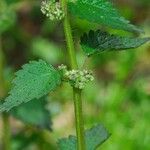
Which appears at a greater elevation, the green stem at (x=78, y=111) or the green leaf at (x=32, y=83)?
the green leaf at (x=32, y=83)

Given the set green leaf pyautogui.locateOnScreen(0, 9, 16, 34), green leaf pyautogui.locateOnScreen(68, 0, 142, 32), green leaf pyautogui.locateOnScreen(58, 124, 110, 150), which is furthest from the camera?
green leaf pyautogui.locateOnScreen(0, 9, 16, 34)

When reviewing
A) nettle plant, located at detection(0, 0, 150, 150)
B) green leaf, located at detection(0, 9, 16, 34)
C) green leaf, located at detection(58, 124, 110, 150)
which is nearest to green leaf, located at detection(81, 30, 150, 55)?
nettle plant, located at detection(0, 0, 150, 150)

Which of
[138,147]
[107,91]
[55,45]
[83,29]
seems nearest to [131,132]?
[138,147]

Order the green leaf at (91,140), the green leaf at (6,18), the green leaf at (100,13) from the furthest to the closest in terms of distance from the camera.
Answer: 1. the green leaf at (6,18)
2. the green leaf at (91,140)
3. the green leaf at (100,13)

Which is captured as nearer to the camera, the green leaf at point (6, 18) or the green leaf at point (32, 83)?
the green leaf at point (32, 83)

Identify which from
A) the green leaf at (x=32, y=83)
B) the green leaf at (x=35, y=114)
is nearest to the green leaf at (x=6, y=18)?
the green leaf at (x=35, y=114)

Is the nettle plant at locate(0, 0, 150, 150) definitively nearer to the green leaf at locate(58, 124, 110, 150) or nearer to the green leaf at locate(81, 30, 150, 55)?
the green leaf at locate(81, 30, 150, 55)

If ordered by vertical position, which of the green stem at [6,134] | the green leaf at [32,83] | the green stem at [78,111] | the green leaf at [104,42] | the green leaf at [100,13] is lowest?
the green stem at [6,134]

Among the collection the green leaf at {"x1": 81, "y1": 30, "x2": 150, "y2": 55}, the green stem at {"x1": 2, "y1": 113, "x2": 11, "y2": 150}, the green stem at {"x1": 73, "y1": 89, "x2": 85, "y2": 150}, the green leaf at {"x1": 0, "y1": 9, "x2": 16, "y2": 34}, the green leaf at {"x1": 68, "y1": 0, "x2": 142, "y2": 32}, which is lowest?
the green stem at {"x1": 2, "y1": 113, "x2": 11, "y2": 150}

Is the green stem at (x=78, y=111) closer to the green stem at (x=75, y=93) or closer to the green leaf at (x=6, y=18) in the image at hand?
the green stem at (x=75, y=93)

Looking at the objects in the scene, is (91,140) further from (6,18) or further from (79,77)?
(6,18)
